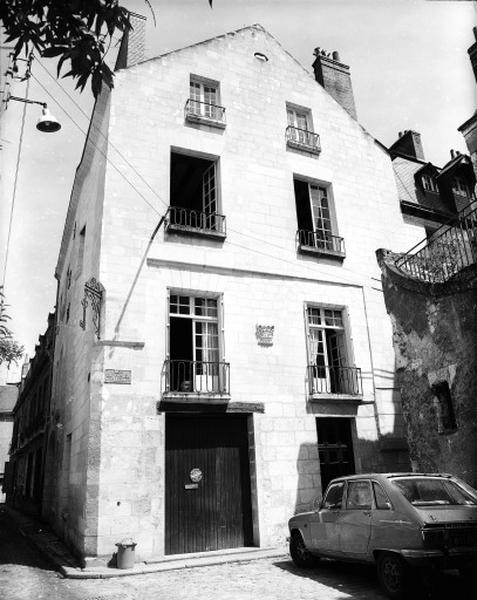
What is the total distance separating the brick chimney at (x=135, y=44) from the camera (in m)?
13.8

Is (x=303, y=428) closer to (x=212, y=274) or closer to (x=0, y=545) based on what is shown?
(x=212, y=274)

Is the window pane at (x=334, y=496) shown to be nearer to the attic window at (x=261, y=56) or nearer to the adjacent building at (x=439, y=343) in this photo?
the adjacent building at (x=439, y=343)

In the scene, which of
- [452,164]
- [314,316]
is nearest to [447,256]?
[314,316]

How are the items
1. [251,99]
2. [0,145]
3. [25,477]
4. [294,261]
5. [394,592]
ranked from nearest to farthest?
[0,145] < [394,592] < [294,261] < [251,99] < [25,477]

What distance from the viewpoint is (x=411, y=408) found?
10.4m

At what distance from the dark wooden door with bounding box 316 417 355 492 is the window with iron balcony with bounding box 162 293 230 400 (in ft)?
10.1

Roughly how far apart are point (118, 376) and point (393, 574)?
6.32m

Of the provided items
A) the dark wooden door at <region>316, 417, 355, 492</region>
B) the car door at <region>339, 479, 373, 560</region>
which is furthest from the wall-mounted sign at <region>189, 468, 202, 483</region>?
the car door at <region>339, 479, 373, 560</region>

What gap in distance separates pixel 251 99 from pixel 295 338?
7484mm

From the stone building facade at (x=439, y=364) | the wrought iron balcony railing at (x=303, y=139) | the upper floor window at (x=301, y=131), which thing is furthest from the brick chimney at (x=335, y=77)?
the stone building facade at (x=439, y=364)

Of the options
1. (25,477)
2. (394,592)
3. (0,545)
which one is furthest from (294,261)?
(25,477)

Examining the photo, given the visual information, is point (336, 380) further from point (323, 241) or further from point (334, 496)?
point (334, 496)

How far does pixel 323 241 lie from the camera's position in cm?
1375

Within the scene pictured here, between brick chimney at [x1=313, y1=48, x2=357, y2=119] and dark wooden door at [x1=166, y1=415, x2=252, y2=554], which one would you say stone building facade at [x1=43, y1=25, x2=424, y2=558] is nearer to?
dark wooden door at [x1=166, y1=415, x2=252, y2=554]
